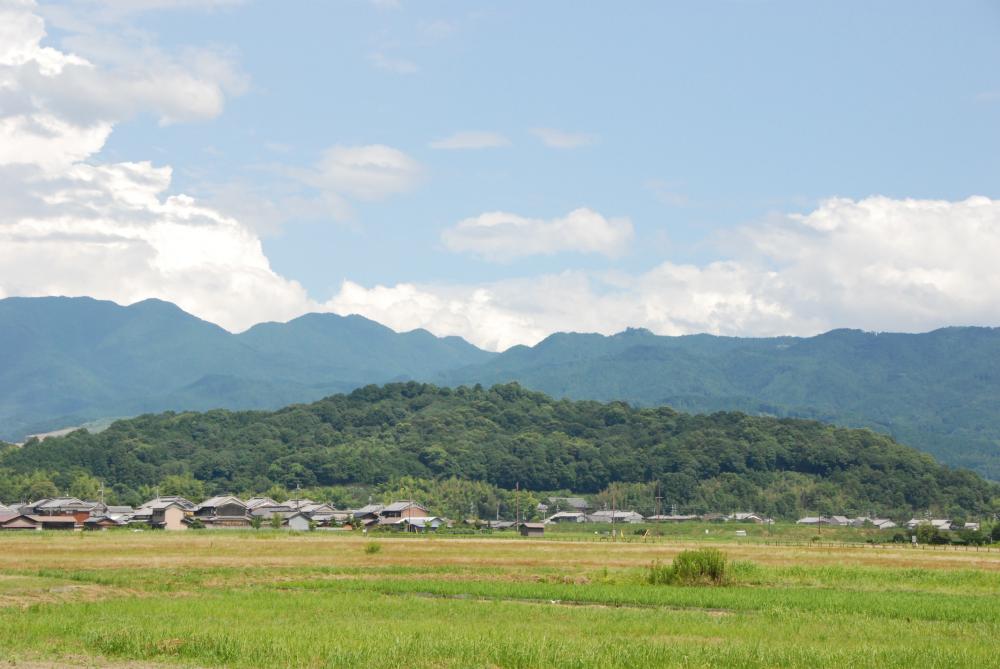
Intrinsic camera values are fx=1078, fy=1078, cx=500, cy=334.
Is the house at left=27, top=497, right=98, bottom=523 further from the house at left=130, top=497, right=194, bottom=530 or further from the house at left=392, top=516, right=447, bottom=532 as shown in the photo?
the house at left=392, top=516, right=447, bottom=532

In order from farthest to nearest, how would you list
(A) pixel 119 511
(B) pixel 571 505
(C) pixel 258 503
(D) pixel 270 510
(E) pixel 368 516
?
(B) pixel 571 505 → (C) pixel 258 503 → (D) pixel 270 510 → (A) pixel 119 511 → (E) pixel 368 516

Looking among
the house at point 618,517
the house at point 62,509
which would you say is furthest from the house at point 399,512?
the house at point 62,509

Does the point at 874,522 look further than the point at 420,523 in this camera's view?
Yes

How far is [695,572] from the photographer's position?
49688mm

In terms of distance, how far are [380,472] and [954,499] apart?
97464mm

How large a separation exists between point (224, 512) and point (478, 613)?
11487cm

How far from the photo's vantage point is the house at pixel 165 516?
453 ft

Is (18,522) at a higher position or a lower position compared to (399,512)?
lower

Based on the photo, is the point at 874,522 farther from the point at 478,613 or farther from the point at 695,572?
the point at 478,613

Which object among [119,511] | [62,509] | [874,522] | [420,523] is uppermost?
[62,509]

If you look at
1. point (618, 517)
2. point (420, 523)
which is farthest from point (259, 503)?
point (618, 517)

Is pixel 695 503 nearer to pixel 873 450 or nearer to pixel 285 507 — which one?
pixel 873 450

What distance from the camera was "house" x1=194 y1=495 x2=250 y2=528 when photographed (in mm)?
143500

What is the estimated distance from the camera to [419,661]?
86.0 ft
